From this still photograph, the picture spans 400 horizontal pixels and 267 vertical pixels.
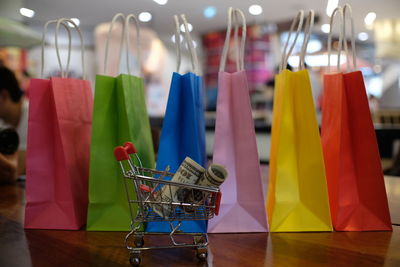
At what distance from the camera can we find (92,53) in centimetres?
372

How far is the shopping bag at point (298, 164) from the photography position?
2.21ft

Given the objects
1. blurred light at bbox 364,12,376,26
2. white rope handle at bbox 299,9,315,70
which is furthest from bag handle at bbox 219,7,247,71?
blurred light at bbox 364,12,376,26

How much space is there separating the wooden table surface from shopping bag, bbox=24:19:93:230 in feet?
0.13

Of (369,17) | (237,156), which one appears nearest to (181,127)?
(237,156)

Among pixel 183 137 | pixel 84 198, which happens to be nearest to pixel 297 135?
pixel 183 137

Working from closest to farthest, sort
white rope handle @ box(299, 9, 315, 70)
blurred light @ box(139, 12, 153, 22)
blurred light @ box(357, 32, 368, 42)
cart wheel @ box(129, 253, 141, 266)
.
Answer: cart wheel @ box(129, 253, 141, 266) < white rope handle @ box(299, 9, 315, 70) < blurred light @ box(139, 12, 153, 22) < blurred light @ box(357, 32, 368, 42)

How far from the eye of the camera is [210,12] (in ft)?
11.6

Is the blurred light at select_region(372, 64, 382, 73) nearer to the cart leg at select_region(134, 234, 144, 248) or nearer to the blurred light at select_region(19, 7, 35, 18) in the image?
the blurred light at select_region(19, 7, 35, 18)

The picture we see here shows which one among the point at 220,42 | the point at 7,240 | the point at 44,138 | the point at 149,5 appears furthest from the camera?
the point at 220,42

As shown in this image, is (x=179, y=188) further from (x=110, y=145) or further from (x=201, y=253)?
(x=110, y=145)

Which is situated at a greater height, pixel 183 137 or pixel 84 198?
pixel 183 137

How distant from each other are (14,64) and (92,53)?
30.0 inches

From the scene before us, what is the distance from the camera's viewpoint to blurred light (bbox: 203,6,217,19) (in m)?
3.37

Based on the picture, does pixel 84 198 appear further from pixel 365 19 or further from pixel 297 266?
pixel 365 19
